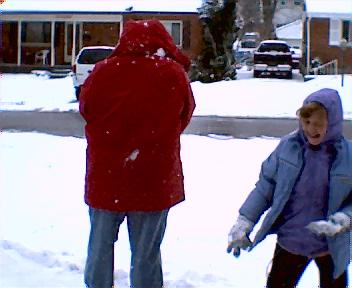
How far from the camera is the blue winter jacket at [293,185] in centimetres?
366

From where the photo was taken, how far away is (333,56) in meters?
35.8

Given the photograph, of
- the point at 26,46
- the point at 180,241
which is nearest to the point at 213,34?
the point at 26,46

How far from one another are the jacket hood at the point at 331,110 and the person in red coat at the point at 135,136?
71 centimetres

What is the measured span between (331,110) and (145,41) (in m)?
0.99

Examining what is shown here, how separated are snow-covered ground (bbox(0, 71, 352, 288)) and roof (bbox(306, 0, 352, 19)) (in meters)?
24.0

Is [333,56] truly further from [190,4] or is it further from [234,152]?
[234,152]

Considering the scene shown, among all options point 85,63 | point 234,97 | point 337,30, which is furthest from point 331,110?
point 337,30

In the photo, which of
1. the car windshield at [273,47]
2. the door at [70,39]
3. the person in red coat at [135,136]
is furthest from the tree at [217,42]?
the person in red coat at [135,136]

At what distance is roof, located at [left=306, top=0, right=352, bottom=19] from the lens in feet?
117

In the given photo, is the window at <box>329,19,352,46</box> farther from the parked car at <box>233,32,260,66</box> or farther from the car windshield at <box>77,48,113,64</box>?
the car windshield at <box>77,48,113,64</box>

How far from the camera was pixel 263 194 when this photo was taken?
12.5 feet

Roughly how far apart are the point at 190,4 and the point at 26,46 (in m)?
8.32

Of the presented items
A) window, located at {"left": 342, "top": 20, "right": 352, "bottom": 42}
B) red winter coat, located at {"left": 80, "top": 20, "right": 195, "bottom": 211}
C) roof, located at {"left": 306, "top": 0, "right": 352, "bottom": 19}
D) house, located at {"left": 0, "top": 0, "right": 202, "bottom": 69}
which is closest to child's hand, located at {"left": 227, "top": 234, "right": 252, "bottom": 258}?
red winter coat, located at {"left": 80, "top": 20, "right": 195, "bottom": 211}

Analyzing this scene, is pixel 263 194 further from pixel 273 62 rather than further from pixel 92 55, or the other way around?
pixel 273 62
